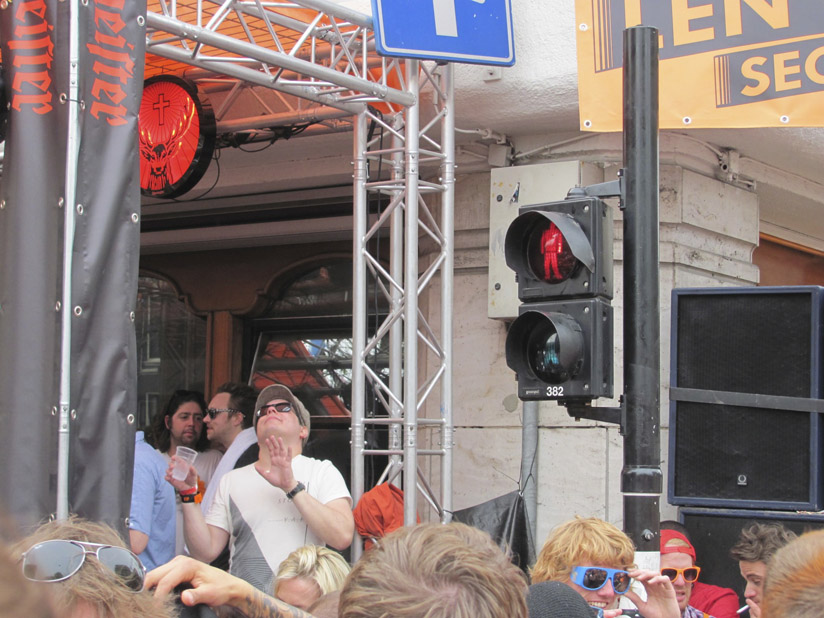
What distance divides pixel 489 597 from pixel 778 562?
531 mm

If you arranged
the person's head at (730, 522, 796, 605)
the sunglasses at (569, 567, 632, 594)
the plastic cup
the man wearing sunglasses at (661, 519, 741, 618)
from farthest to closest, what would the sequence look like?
the man wearing sunglasses at (661, 519, 741, 618), the person's head at (730, 522, 796, 605), the plastic cup, the sunglasses at (569, 567, 632, 594)

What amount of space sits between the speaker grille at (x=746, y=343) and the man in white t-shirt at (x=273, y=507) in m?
1.93

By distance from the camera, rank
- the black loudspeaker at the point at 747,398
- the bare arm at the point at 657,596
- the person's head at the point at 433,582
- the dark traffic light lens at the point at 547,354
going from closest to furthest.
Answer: the person's head at the point at 433,582 → the bare arm at the point at 657,596 → the dark traffic light lens at the point at 547,354 → the black loudspeaker at the point at 747,398

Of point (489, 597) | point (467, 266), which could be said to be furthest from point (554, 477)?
point (489, 597)

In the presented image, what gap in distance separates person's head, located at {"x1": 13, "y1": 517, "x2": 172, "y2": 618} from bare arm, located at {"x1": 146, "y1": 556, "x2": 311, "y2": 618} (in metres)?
0.07

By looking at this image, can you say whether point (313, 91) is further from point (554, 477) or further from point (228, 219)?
point (228, 219)

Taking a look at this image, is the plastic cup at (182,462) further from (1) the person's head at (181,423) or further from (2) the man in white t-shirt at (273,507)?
(1) the person's head at (181,423)

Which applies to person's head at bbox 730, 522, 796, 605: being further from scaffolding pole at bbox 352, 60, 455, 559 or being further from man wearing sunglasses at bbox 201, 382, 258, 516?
man wearing sunglasses at bbox 201, 382, 258, 516

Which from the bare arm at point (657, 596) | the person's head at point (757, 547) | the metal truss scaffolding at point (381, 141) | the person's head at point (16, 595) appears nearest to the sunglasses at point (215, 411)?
the metal truss scaffolding at point (381, 141)

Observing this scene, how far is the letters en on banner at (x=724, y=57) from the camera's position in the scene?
236 inches

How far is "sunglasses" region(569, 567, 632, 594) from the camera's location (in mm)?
3404

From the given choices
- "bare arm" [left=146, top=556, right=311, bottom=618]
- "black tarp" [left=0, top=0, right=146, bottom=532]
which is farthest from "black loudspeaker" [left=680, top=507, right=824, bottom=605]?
"bare arm" [left=146, top=556, right=311, bottom=618]

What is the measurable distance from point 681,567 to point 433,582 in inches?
155

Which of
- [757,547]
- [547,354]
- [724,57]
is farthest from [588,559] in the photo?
[724,57]
